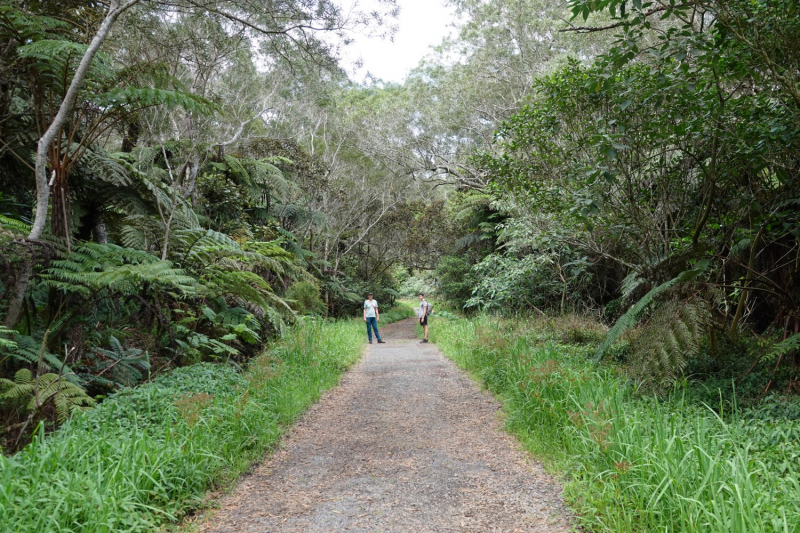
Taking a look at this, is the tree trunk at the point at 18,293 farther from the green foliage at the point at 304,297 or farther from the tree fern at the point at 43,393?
the green foliage at the point at 304,297

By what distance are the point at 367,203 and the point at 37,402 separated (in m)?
16.1

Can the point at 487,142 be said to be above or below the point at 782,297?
above

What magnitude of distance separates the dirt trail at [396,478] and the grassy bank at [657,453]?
311 mm

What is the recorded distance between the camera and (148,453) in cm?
326

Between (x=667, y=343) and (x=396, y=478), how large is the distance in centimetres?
258

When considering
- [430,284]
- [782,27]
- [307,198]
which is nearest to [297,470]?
[782,27]

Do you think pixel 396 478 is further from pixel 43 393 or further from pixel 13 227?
pixel 13 227

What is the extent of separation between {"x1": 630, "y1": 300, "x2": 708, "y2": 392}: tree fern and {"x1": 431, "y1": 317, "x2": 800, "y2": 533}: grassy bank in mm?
216

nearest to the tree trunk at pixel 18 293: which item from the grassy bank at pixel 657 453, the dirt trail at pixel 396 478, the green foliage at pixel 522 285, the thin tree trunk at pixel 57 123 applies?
the thin tree trunk at pixel 57 123

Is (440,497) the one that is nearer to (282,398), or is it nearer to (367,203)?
(282,398)

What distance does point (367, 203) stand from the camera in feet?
63.0

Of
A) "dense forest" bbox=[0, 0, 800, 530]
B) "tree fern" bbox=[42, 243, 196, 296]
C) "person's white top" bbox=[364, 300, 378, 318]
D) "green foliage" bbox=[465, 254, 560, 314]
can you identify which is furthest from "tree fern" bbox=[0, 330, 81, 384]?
"green foliage" bbox=[465, 254, 560, 314]

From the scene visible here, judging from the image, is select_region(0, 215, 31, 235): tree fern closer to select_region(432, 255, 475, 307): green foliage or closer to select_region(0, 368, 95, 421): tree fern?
select_region(0, 368, 95, 421): tree fern

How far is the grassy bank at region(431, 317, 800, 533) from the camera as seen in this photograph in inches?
97.1
